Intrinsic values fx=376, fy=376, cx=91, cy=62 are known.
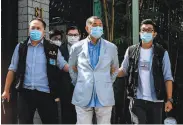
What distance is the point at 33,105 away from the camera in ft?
16.6

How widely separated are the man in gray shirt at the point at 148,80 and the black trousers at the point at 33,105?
1.11m

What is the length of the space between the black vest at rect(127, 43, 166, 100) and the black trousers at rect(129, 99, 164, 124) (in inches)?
4.9

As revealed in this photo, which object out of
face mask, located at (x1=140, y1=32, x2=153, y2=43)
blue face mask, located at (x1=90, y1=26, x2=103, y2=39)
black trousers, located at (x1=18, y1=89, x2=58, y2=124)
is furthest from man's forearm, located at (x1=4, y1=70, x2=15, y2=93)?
face mask, located at (x1=140, y1=32, x2=153, y2=43)

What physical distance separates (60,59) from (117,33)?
292cm

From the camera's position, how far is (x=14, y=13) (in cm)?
671

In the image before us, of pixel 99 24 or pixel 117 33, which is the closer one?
pixel 99 24

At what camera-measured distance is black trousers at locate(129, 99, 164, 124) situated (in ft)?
16.4

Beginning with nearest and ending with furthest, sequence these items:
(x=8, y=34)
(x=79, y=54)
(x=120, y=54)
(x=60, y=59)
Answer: (x=79, y=54) → (x=60, y=59) → (x=8, y=34) → (x=120, y=54)

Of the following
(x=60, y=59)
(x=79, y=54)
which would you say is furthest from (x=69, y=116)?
(x=79, y=54)

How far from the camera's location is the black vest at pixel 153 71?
16.2ft

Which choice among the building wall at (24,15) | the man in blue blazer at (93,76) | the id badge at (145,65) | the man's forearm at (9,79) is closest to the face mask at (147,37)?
the id badge at (145,65)

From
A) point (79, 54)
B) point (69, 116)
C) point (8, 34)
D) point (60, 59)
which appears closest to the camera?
point (79, 54)

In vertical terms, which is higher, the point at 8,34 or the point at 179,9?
the point at 179,9

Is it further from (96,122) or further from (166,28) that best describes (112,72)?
(166,28)
